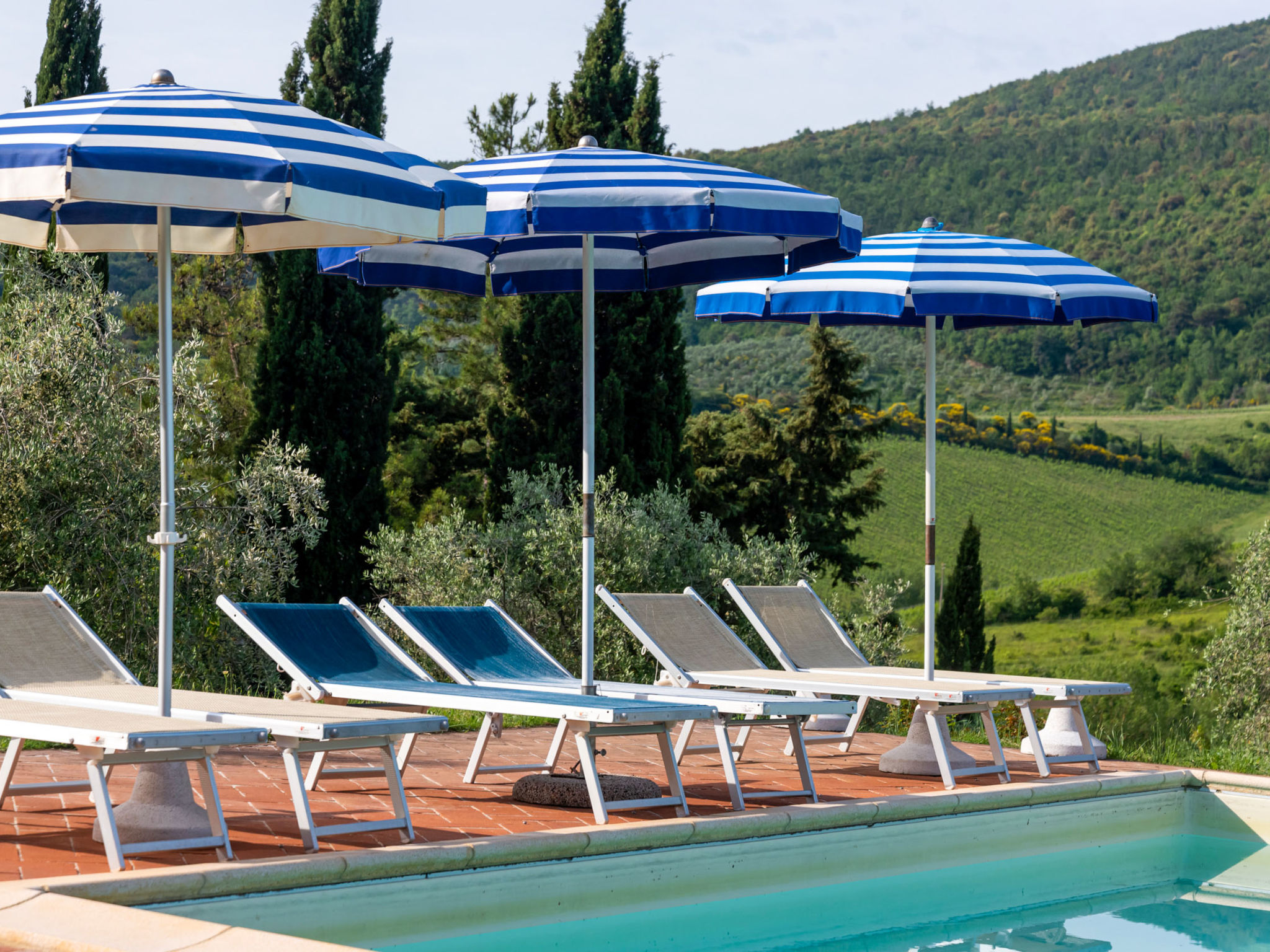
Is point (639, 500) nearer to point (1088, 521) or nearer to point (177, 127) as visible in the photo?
point (177, 127)

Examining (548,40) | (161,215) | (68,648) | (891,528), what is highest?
(548,40)

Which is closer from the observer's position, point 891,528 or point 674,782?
point 674,782

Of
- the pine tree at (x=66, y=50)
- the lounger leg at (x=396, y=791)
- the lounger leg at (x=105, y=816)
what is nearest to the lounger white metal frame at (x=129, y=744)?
the lounger leg at (x=105, y=816)

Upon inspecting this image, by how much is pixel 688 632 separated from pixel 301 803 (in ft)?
9.57

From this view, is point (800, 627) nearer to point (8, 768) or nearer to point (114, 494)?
point (8, 768)

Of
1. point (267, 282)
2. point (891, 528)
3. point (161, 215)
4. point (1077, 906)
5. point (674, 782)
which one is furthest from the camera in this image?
point (891, 528)

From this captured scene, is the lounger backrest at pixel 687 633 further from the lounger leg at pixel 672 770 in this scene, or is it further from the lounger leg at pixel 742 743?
the lounger leg at pixel 672 770

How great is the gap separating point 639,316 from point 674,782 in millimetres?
10120

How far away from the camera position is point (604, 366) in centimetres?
1498

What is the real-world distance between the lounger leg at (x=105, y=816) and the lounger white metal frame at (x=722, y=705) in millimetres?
1881

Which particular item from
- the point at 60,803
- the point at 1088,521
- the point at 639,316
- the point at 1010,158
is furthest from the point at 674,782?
the point at 1010,158

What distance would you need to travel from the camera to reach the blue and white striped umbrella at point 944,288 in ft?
22.0

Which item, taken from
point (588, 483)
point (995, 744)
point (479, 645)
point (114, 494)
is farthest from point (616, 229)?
point (114, 494)

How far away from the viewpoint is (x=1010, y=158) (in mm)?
67875
